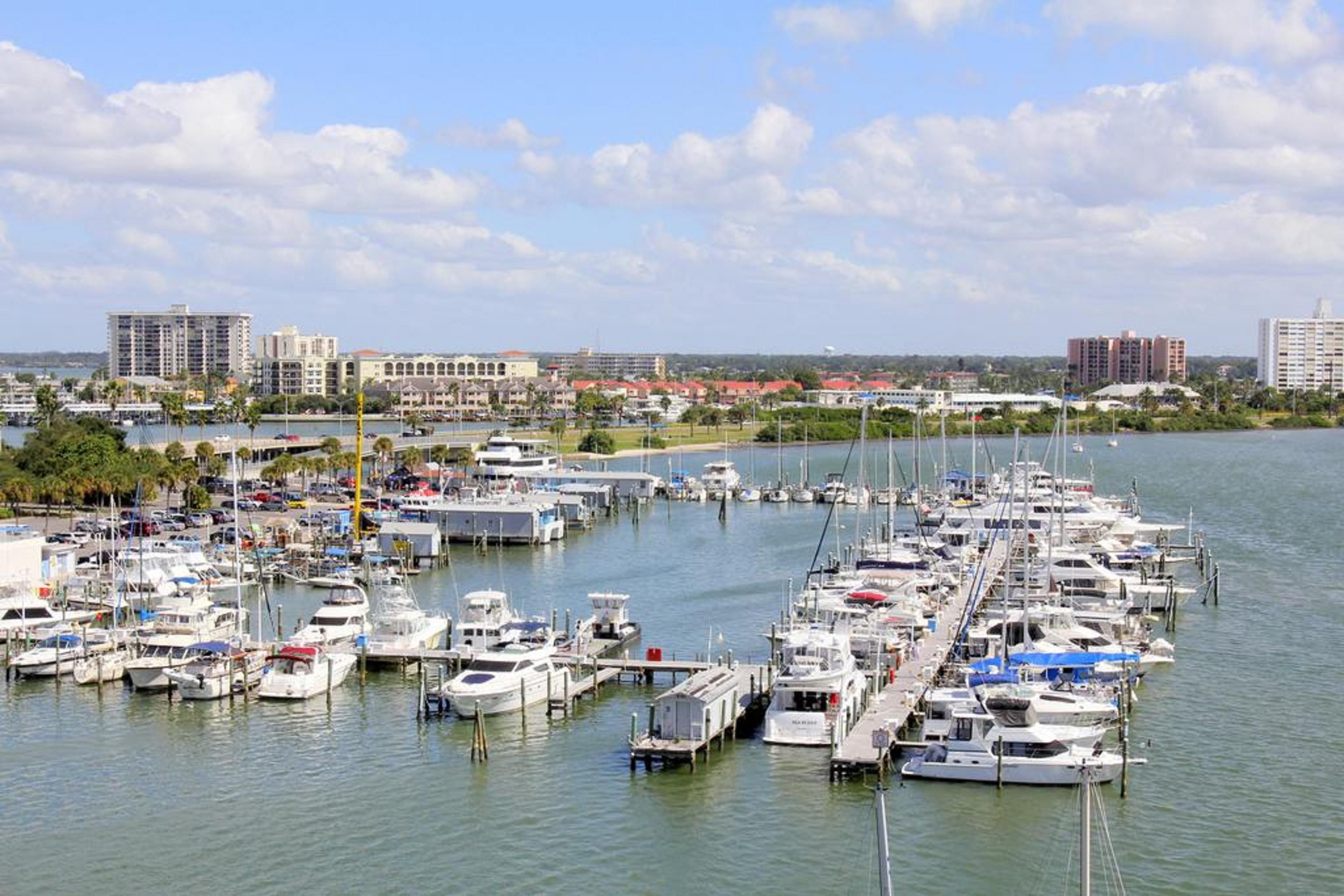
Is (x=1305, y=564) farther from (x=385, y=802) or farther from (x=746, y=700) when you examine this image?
(x=385, y=802)

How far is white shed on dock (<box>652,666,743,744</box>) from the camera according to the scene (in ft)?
102

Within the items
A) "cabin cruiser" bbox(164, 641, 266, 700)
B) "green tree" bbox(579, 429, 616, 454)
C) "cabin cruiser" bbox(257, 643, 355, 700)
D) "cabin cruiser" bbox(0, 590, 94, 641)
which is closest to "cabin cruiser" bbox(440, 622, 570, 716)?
"cabin cruiser" bbox(257, 643, 355, 700)

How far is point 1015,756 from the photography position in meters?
29.4

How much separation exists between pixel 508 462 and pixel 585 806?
62038mm

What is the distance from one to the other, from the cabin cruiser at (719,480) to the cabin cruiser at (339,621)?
148 feet

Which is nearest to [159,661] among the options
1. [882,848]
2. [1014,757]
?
[1014,757]

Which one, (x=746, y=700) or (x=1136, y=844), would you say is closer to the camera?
(x=1136, y=844)

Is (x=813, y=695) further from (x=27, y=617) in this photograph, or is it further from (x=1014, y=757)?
(x=27, y=617)

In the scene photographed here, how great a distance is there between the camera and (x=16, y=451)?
82.7m

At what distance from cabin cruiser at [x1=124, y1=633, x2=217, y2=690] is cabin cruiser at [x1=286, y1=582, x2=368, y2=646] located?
2.89 m

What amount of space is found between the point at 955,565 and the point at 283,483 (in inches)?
1637

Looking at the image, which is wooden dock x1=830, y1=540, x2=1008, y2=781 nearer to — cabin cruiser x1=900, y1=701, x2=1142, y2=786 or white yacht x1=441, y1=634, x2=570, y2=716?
cabin cruiser x1=900, y1=701, x2=1142, y2=786

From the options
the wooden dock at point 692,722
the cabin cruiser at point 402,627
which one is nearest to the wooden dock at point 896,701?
the wooden dock at point 692,722

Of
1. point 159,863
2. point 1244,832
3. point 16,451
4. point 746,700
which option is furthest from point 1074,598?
point 16,451
